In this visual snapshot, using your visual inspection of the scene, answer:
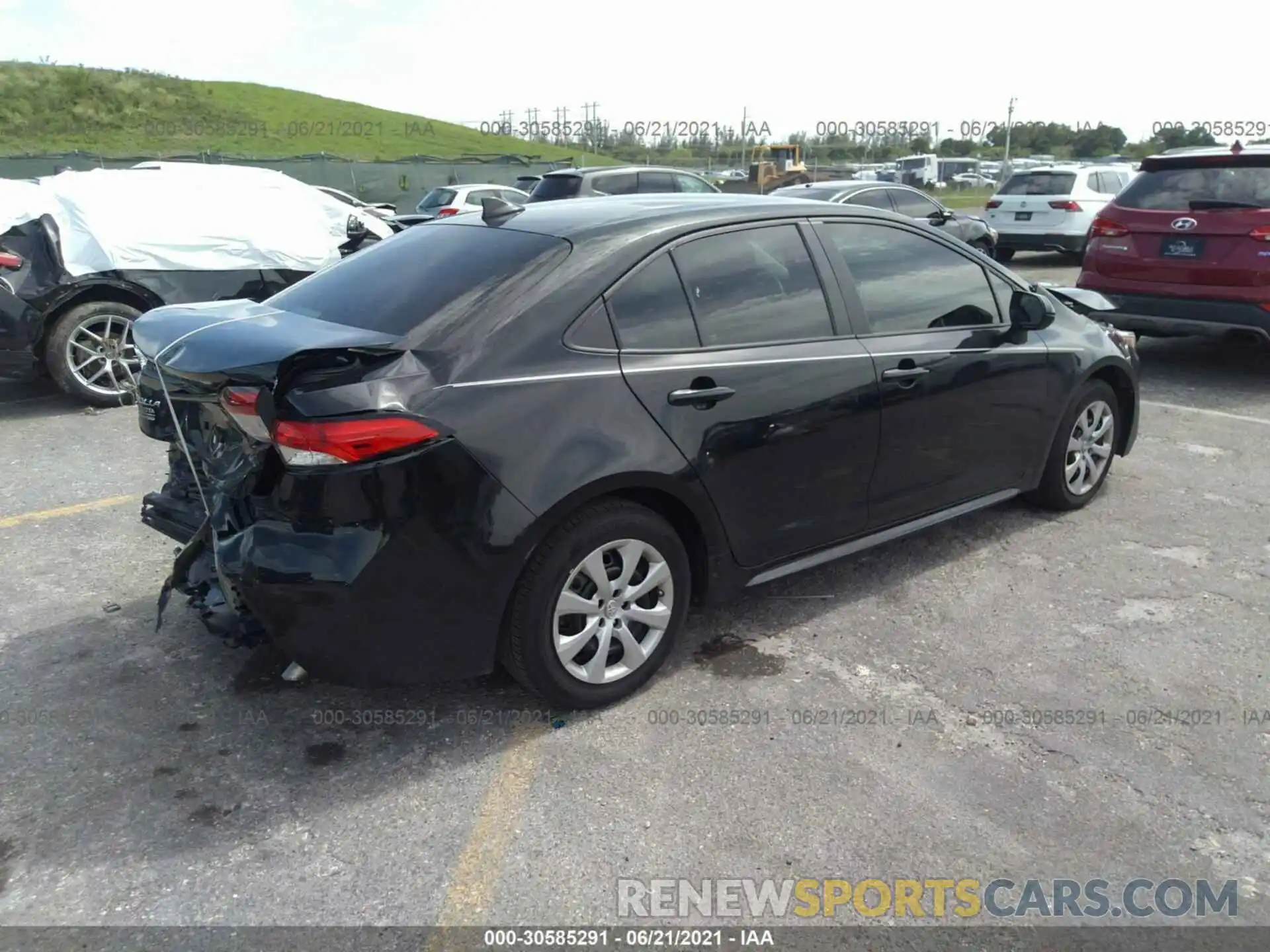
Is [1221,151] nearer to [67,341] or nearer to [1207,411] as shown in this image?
[1207,411]

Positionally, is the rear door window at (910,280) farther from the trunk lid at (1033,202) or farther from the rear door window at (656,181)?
the trunk lid at (1033,202)

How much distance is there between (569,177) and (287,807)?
1164 cm

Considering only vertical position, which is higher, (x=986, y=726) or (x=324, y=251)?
(x=324, y=251)

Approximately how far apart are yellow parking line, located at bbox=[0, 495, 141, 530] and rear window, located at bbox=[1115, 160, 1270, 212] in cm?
772

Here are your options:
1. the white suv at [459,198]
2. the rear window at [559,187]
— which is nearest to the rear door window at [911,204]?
the rear window at [559,187]

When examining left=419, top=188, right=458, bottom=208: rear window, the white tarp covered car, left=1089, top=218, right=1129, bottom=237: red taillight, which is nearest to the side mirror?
left=1089, top=218, right=1129, bottom=237: red taillight

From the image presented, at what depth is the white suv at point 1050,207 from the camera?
50.8 feet

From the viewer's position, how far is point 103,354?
7211 millimetres

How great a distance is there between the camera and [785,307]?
3.76m

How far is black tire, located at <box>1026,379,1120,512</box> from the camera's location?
4914 mm

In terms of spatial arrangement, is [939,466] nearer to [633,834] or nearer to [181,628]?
[633,834]

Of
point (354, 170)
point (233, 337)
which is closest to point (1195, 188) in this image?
point (233, 337)

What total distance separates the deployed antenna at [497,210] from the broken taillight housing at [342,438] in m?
1.27

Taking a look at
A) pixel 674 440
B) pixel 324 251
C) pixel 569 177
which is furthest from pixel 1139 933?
pixel 569 177
